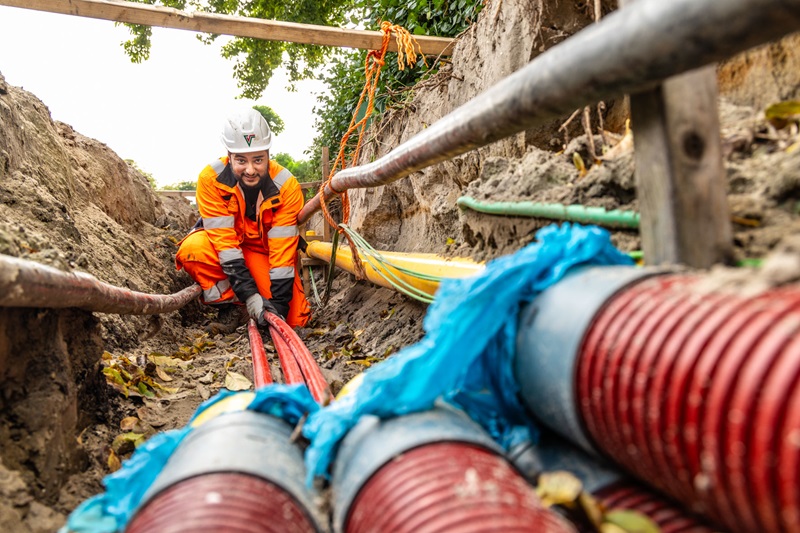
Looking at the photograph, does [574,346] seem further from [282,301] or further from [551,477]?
[282,301]

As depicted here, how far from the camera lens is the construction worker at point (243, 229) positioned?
4.98 metres

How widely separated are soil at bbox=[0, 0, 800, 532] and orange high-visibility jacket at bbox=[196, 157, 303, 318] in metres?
0.61

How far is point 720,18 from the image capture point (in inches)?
30.0

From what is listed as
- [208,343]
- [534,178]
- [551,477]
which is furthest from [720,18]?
[208,343]

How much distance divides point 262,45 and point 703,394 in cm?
1466

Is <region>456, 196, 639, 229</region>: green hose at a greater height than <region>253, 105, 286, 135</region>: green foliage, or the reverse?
<region>253, 105, 286, 135</region>: green foliage

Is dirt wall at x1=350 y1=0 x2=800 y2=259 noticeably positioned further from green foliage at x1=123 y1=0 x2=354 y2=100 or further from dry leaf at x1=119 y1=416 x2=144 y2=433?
green foliage at x1=123 y1=0 x2=354 y2=100

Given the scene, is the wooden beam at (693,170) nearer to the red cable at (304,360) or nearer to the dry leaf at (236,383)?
the red cable at (304,360)

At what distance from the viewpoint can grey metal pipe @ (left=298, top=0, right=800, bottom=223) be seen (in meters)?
0.75

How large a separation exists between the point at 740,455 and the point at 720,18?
575 mm

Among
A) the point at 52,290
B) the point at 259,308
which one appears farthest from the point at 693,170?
the point at 259,308

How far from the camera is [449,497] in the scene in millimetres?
863

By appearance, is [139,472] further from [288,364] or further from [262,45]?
[262,45]

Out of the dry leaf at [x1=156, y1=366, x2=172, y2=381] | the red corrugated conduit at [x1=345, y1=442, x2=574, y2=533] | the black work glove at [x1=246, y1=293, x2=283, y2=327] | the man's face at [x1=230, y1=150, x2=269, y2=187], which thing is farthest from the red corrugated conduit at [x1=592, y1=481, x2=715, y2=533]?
the man's face at [x1=230, y1=150, x2=269, y2=187]
